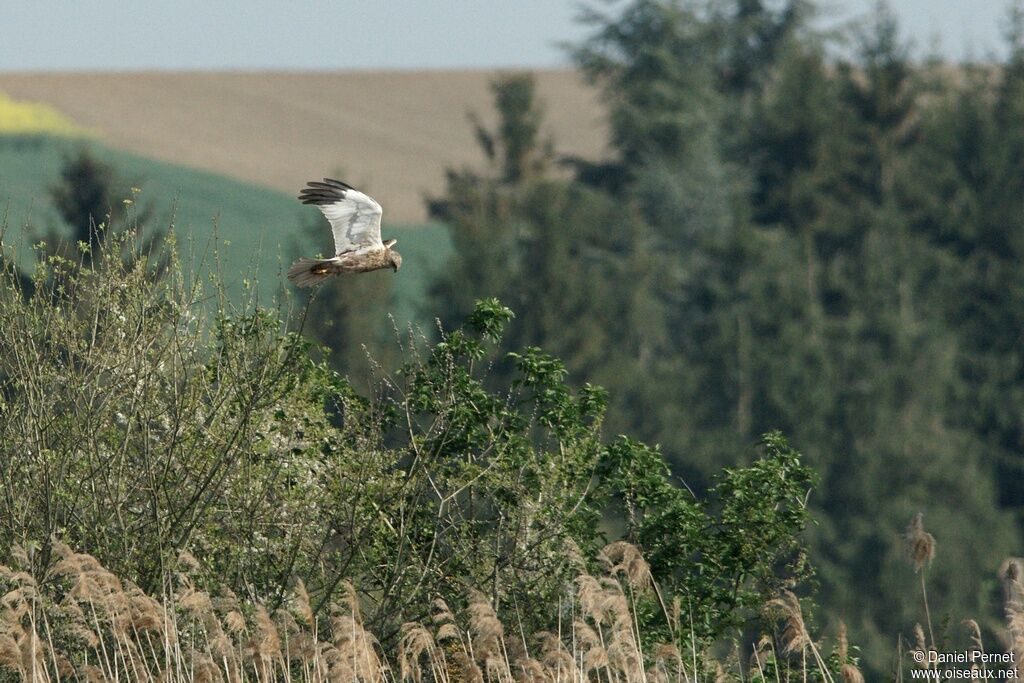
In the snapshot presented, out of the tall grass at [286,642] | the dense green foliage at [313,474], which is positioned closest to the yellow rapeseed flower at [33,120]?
the dense green foliage at [313,474]

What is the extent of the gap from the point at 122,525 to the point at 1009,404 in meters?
41.4

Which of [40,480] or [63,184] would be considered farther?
[63,184]

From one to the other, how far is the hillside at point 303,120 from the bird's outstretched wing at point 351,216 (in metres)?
56.4

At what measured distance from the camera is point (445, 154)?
250 feet

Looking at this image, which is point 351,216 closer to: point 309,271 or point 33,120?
point 309,271

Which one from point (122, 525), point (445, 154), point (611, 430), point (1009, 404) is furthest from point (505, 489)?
point (445, 154)

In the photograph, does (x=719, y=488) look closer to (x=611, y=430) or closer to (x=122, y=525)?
(x=122, y=525)

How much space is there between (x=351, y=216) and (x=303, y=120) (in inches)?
2696

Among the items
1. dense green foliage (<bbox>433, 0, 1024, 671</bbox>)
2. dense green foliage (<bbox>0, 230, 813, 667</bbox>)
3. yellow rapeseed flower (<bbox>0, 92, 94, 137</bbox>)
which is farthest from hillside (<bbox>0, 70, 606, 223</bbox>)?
dense green foliage (<bbox>0, 230, 813, 667</bbox>)

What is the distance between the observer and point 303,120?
78312 mm

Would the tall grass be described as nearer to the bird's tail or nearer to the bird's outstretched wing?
the bird's tail

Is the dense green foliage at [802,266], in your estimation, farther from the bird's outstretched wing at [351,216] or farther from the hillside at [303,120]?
the bird's outstretched wing at [351,216]

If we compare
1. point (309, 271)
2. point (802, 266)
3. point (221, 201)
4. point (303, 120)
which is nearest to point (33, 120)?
point (221, 201)

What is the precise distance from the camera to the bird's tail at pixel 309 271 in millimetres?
10156
